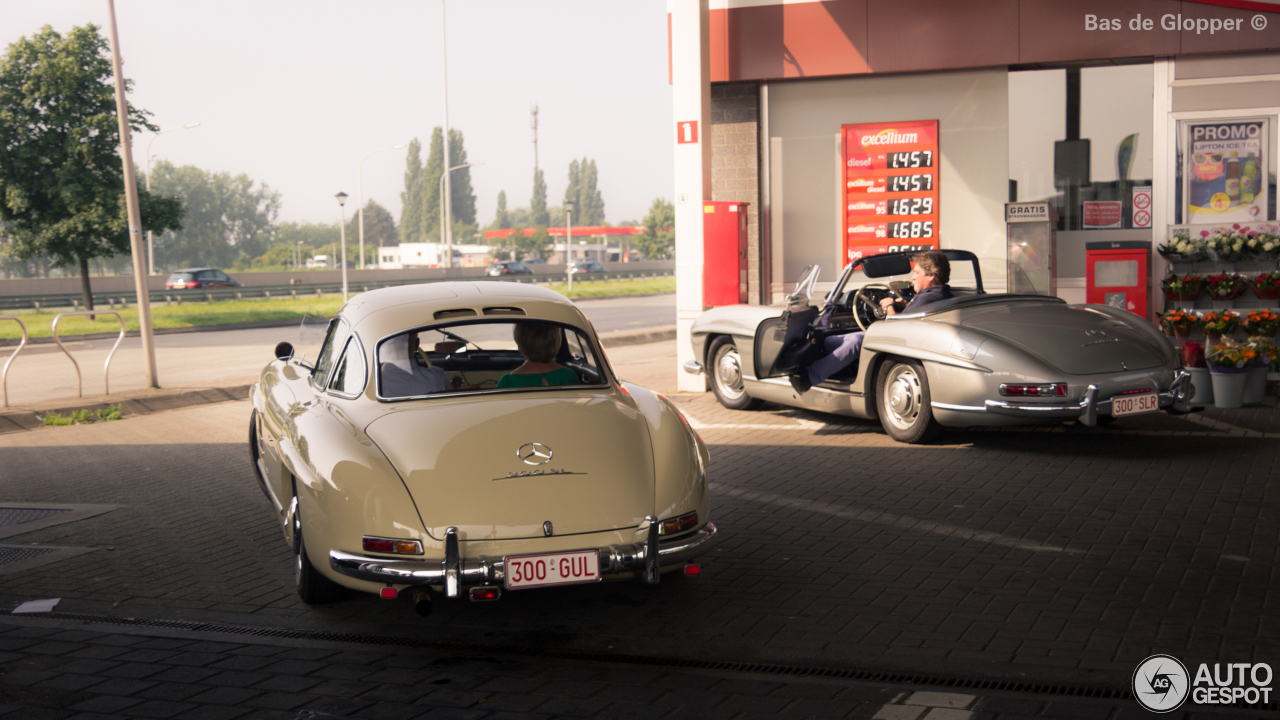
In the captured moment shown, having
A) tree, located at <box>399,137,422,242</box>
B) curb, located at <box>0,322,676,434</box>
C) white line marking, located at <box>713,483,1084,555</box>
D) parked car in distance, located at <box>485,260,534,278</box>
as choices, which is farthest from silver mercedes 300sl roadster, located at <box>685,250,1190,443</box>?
tree, located at <box>399,137,422,242</box>

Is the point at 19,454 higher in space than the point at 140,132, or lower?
lower

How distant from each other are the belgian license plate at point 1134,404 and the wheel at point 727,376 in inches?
147

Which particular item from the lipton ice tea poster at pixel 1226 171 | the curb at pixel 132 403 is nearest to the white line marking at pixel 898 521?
the lipton ice tea poster at pixel 1226 171

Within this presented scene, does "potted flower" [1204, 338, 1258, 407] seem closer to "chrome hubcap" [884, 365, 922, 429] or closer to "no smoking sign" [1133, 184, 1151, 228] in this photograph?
"no smoking sign" [1133, 184, 1151, 228]

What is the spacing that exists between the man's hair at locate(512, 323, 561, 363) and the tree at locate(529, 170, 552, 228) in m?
130

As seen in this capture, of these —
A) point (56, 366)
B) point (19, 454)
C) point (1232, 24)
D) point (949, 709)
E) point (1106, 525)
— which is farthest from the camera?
point (56, 366)

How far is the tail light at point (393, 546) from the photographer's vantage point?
4020 millimetres

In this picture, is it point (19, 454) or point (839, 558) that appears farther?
point (19, 454)

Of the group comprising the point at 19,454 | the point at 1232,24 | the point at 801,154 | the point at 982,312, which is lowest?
the point at 19,454

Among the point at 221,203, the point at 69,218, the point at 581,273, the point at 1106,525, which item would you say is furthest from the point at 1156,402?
the point at 221,203

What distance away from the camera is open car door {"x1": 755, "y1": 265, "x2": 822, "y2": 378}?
9000 millimetres

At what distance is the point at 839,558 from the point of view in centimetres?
529

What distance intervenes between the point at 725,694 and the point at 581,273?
191 feet

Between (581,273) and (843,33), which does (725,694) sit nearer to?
(843,33)
